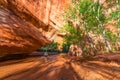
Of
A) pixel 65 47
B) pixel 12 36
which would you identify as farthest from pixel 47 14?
pixel 12 36

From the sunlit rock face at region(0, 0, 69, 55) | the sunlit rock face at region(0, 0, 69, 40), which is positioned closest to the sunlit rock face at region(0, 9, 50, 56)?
the sunlit rock face at region(0, 0, 69, 55)

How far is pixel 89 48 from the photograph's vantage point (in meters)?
21.1

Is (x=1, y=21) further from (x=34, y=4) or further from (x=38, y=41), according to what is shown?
(x=34, y=4)

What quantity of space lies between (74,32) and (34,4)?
14.7 meters

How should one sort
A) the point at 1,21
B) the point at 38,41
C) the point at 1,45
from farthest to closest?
the point at 38,41
the point at 1,21
the point at 1,45

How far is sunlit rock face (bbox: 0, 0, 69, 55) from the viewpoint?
11031 millimetres

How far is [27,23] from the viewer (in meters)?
14.8

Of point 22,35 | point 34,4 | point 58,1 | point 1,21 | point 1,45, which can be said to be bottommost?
point 1,45

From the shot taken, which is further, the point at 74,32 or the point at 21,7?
the point at 21,7

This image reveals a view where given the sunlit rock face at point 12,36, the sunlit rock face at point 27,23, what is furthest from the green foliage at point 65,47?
the sunlit rock face at point 12,36

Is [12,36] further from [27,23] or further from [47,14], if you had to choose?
[47,14]

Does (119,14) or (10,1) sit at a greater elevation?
(10,1)

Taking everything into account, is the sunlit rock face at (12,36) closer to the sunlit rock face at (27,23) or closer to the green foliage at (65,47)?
the sunlit rock face at (27,23)

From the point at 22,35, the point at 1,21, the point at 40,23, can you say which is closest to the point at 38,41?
the point at 22,35
